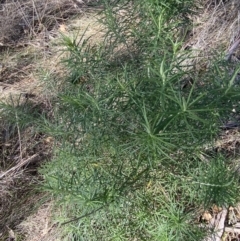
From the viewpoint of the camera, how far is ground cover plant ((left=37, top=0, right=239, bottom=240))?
210 centimetres

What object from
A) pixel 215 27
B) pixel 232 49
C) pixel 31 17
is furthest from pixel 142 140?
pixel 31 17

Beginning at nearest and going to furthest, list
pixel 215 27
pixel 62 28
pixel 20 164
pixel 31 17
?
pixel 20 164 → pixel 215 27 → pixel 62 28 → pixel 31 17

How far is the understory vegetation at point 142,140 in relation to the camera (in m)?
2.11

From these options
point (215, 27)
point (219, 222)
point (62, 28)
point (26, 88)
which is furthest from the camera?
point (62, 28)

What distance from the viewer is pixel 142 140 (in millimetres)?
1965

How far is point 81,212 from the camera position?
2.50 meters

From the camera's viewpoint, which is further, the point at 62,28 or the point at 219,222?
the point at 62,28

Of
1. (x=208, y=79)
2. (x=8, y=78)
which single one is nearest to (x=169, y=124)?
(x=208, y=79)

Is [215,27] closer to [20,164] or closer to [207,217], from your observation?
[207,217]

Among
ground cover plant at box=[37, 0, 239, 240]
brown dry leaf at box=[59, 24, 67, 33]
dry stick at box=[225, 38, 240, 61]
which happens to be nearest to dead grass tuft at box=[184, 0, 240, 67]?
dry stick at box=[225, 38, 240, 61]

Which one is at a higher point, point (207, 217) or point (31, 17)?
point (31, 17)

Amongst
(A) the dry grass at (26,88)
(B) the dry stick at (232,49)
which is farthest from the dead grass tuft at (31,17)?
(B) the dry stick at (232,49)

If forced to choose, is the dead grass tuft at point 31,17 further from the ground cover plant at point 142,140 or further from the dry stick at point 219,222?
the dry stick at point 219,222

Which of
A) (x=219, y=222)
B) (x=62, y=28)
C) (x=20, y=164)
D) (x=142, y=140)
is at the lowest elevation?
(x=219, y=222)
